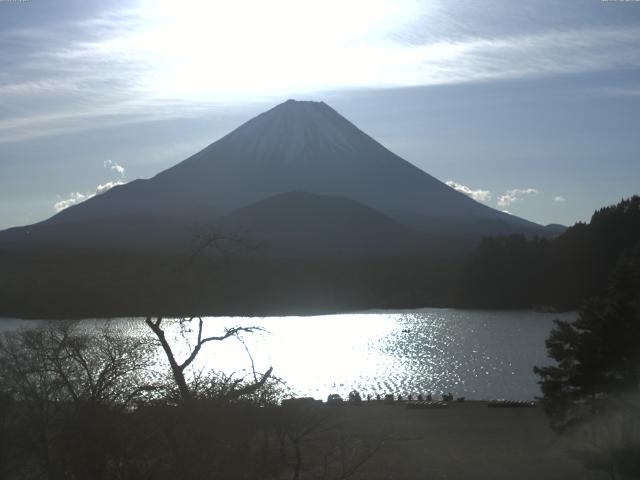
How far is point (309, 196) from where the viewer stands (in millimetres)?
103562

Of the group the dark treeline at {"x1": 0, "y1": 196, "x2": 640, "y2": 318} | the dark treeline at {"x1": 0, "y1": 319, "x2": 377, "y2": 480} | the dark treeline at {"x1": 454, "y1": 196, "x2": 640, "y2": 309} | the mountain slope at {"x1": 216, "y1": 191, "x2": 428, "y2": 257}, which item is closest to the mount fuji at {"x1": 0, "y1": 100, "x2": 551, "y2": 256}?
the mountain slope at {"x1": 216, "y1": 191, "x2": 428, "y2": 257}

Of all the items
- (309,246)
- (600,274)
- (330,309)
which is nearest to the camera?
(600,274)

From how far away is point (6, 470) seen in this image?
677 cm

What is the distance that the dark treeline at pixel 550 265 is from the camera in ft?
197

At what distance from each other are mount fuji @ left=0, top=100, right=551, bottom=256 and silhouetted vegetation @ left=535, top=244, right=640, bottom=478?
6645cm

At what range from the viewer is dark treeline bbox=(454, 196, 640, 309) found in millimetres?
60000

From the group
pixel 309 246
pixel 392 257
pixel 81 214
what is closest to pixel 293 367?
pixel 392 257

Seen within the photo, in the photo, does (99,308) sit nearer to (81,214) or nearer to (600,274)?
(600,274)

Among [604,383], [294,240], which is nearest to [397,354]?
[604,383]

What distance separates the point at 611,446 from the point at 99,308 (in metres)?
7.49

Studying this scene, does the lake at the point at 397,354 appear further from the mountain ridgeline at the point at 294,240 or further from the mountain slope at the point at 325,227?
the mountain slope at the point at 325,227

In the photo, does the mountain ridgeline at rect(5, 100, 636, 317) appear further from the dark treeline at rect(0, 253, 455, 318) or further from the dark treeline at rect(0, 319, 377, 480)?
the dark treeline at rect(0, 319, 377, 480)

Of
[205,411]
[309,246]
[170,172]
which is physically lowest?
[205,411]

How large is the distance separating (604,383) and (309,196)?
9153 cm
